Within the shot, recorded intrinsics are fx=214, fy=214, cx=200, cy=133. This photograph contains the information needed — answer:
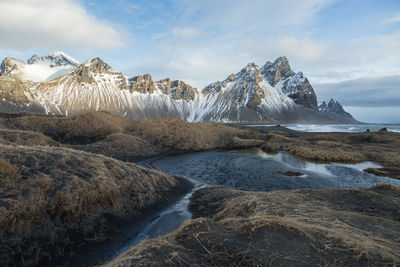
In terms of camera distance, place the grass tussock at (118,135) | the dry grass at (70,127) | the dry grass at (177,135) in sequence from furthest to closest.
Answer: the dry grass at (177,135) → the dry grass at (70,127) → the grass tussock at (118,135)

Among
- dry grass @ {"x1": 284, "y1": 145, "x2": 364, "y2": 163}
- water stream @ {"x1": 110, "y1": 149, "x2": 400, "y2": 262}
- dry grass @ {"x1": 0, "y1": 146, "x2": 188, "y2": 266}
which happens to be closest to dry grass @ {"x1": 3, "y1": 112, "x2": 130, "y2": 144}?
water stream @ {"x1": 110, "y1": 149, "x2": 400, "y2": 262}

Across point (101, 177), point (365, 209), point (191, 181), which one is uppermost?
point (101, 177)

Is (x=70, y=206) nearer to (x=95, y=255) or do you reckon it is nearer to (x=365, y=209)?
(x=95, y=255)

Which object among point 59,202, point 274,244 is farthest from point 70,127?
point 274,244

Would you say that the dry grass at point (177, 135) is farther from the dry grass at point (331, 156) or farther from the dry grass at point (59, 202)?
the dry grass at point (59, 202)

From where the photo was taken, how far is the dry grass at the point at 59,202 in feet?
25.0

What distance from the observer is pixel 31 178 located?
9602 mm

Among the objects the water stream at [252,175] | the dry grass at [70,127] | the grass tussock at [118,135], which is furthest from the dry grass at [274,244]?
the dry grass at [70,127]

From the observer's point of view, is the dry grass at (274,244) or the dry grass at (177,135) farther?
the dry grass at (177,135)

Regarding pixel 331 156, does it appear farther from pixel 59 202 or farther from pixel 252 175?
pixel 59 202

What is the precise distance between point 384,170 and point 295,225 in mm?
27682

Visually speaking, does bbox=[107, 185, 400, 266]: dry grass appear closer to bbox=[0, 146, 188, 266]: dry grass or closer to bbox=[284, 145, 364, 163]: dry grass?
bbox=[0, 146, 188, 266]: dry grass

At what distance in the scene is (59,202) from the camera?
9.30 meters

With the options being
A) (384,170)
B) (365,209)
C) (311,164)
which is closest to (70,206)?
(365,209)
